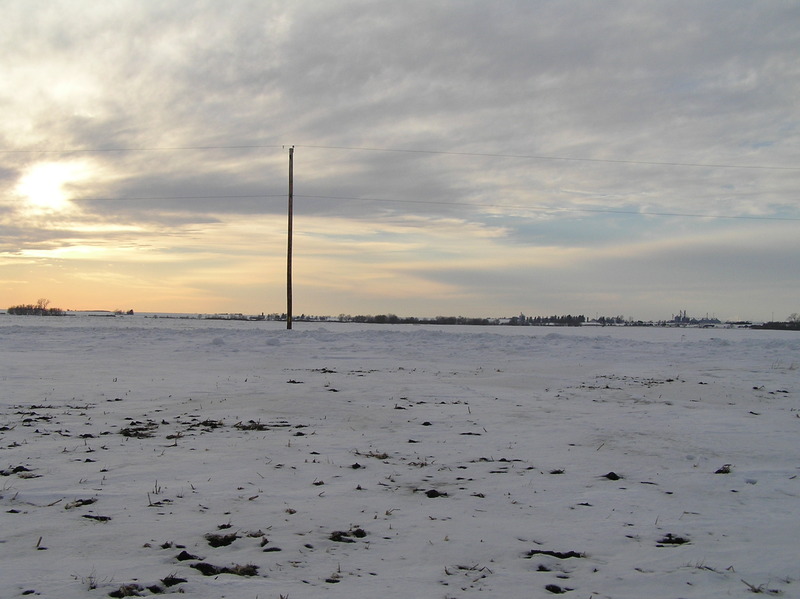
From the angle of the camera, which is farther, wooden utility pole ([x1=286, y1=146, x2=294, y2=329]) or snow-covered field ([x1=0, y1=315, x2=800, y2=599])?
wooden utility pole ([x1=286, y1=146, x2=294, y2=329])

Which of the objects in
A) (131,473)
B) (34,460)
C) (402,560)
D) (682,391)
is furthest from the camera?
(682,391)

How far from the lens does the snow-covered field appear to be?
3.36 metres

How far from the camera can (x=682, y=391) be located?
1156cm

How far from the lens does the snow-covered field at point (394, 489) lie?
3.36 meters

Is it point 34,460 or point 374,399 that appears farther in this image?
point 374,399

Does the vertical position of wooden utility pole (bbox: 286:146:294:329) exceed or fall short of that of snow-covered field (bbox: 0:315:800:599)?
it exceeds it

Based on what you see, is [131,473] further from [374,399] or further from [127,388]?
[127,388]

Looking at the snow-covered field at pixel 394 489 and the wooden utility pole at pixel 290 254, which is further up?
the wooden utility pole at pixel 290 254

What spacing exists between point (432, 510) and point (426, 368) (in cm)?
1083

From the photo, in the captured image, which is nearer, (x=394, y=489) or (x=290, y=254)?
(x=394, y=489)

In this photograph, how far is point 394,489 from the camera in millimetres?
5074

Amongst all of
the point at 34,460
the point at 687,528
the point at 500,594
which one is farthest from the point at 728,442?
the point at 34,460

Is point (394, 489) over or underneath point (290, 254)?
underneath

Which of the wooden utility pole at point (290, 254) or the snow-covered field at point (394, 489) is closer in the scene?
the snow-covered field at point (394, 489)
